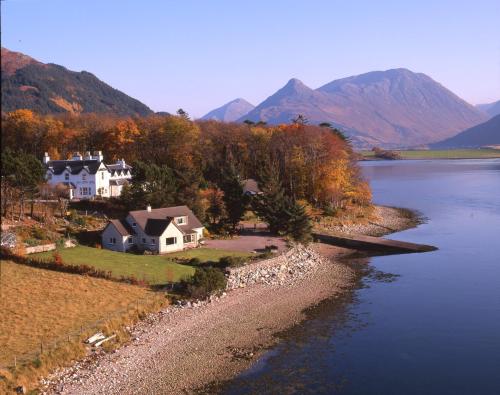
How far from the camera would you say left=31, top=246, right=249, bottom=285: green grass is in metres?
39.0

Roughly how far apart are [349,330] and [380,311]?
174 inches

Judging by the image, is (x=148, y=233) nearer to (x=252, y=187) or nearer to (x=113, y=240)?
(x=113, y=240)

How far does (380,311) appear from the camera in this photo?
114 ft

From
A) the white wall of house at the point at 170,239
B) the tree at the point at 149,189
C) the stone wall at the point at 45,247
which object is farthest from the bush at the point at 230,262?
the stone wall at the point at 45,247

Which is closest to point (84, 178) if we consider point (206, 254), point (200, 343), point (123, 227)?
point (123, 227)

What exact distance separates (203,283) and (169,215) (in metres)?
15.5

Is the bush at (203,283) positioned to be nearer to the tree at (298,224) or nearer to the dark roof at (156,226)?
the dark roof at (156,226)

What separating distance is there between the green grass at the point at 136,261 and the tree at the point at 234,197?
9.27 m

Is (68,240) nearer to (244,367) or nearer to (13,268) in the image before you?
(13,268)

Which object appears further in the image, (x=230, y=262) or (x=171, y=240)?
(x=171, y=240)

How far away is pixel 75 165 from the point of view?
225 feet

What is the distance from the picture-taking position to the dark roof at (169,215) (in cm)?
4891

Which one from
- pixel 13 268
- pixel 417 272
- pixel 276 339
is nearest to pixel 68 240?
pixel 13 268

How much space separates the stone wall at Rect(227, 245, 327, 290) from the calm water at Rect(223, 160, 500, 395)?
18.8 feet
